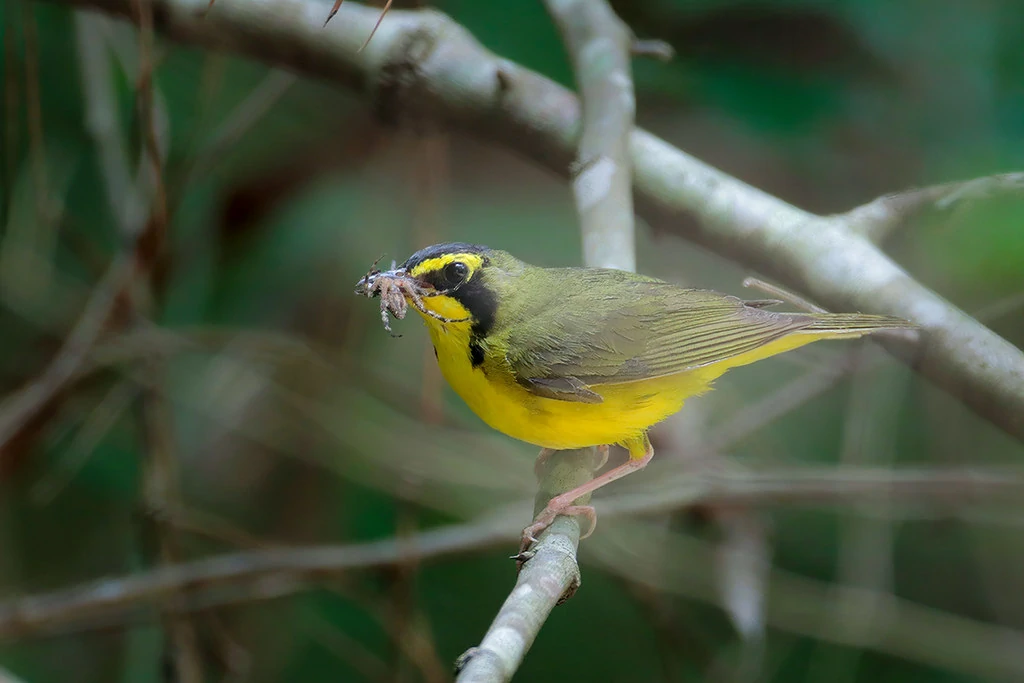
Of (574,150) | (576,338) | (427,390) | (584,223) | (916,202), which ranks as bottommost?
(576,338)

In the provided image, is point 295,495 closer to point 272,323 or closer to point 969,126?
point 272,323

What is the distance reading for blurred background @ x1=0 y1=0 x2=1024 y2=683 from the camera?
6.29ft

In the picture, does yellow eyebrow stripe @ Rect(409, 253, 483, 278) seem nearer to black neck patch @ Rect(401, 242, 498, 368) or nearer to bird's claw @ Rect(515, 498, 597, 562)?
black neck patch @ Rect(401, 242, 498, 368)

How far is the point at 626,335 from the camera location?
52.6 inches

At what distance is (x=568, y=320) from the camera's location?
1.30m

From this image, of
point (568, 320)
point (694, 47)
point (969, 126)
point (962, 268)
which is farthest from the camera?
point (694, 47)

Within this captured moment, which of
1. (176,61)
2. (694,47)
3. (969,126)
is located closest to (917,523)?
(969,126)

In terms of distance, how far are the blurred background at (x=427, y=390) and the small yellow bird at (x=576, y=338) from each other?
0.35m

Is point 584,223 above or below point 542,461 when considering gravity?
above

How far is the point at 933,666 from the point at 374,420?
4.74ft

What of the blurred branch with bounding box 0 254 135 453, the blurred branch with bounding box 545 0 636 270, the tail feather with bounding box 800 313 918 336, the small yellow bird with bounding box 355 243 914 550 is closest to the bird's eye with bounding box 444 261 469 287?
the small yellow bird with bounding box 355 243 914 550

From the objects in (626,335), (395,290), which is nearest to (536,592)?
(395,290)

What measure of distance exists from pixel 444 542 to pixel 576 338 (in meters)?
0.89

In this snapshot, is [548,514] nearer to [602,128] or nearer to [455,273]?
[455,273]
